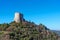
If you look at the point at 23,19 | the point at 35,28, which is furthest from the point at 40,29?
the point at 23,19

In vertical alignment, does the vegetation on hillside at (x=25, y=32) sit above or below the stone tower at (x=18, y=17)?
below

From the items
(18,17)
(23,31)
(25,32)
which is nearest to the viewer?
(25,32)

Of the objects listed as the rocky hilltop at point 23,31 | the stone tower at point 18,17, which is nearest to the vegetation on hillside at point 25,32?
the rocky hilltop at point 23,31

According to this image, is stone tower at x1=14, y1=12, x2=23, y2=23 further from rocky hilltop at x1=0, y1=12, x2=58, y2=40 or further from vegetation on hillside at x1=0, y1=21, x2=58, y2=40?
vegetation on hillside at x1=0, y1=21, x2=58, y2=40

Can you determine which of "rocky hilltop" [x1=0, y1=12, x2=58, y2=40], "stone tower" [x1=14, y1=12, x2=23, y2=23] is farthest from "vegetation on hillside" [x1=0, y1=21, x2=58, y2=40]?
"stone tower" [x1=14, y1=12, x2=23, y2=23]

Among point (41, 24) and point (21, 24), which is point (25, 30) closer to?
point (21, 24)

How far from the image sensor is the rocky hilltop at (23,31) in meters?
43.0

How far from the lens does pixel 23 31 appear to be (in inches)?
1826

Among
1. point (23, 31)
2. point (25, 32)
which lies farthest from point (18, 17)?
point (25, 32)

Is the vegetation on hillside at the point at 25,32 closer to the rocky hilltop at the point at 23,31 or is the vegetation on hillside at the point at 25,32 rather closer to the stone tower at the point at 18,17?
the rocky hilltop at the point at 23,31

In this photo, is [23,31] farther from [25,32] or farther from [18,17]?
[18,17]

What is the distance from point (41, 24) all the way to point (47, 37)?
783cm

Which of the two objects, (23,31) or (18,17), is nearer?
(23,31)

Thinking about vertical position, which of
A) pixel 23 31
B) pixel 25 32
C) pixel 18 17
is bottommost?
pixel 25 32
